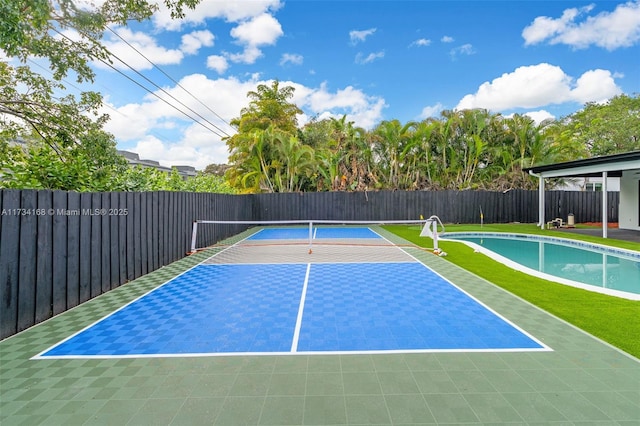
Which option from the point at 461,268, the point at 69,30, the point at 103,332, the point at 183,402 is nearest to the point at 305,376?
the point at 183,402

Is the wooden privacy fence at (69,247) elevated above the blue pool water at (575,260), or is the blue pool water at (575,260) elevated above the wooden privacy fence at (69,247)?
the wooden privacy fence at (69,247)

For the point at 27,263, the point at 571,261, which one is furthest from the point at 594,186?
the point at 27,263

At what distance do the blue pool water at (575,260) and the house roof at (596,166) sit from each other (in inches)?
133

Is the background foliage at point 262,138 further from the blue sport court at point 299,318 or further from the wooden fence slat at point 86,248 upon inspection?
the blue sport court at point 299,318

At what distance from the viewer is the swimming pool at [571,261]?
7.01m

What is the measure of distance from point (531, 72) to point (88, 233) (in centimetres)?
2910

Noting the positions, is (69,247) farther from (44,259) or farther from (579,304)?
(579,304)

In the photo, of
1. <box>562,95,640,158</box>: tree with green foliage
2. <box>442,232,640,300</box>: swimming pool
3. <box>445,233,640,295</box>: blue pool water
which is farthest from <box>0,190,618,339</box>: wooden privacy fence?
<box>562,95,640,158</box>: tree with green foliage

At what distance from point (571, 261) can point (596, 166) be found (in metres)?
6.29

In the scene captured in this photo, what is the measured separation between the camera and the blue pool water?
7.48 metres

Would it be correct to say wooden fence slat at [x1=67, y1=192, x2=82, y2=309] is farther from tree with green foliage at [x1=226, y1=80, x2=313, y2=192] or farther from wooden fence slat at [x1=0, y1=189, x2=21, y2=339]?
tree with green foliage at [x1=226, y1=80, x2=313, y2=192]

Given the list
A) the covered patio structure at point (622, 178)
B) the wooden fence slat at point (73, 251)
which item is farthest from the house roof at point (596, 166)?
the wooden fence slat at point (73, 251)

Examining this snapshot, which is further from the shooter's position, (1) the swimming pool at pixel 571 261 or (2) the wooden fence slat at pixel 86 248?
(1) the swimming pool at pixel 571 261

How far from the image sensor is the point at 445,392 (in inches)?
114
